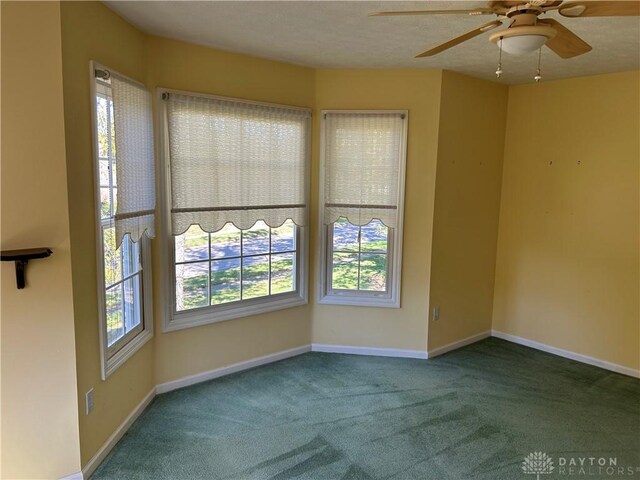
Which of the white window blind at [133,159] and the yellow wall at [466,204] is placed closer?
the white window blind at [133,159]

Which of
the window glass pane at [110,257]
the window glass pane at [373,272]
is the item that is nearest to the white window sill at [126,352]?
the window glass pane at [110,257]

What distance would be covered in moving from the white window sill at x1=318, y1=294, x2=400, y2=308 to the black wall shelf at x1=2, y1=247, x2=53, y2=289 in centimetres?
239

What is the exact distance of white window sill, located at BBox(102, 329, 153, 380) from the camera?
2.52 metres

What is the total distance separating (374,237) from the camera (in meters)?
3.94

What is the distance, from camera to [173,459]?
249 centimetres

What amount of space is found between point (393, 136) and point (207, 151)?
1529 mm

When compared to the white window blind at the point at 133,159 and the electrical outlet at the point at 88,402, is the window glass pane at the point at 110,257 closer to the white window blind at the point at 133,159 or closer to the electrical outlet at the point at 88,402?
the white window blind at the point at 133,159

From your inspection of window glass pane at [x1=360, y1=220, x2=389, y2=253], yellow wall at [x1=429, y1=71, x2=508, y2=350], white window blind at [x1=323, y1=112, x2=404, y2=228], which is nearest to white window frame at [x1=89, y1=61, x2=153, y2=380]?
white window blind at [x1=323, y1=112, x2=404, y2=228]

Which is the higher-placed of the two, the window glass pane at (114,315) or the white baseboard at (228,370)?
the window glass pane at (114,315)

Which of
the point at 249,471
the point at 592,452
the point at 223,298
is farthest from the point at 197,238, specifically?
the point at 592,452

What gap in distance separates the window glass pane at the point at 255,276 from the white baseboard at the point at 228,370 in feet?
1.78

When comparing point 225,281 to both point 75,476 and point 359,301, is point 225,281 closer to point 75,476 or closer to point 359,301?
point 359,301

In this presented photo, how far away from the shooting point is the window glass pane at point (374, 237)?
12.8ft

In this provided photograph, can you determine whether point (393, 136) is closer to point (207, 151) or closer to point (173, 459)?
point (207, 151)
